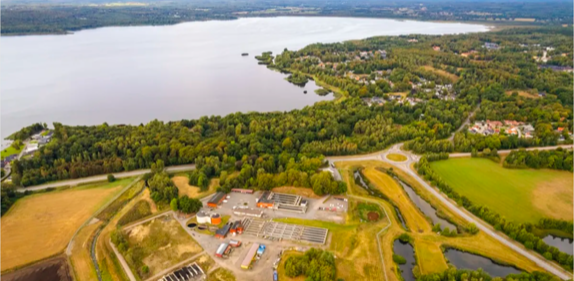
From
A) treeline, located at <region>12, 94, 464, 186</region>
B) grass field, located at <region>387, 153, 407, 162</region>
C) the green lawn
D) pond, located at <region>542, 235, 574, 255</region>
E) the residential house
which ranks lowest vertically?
pond, located at <region>542, 235, 574, 255</region>

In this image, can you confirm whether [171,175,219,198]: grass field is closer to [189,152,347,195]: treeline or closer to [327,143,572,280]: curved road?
[189,152,347,195]: treeline

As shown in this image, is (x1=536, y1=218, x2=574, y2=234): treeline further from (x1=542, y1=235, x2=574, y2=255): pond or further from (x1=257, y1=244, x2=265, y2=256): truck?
(x1=257, y1=244, x2=265, y2=256): truck

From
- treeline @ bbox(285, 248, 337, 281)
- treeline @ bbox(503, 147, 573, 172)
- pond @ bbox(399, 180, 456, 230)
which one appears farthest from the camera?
treeline @ bbox(503, 147, 573, 172)

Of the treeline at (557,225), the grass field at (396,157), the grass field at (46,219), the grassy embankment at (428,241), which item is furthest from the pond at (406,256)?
the grass field at (46,219)

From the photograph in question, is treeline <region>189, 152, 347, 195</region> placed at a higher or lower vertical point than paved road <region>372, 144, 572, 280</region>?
higher

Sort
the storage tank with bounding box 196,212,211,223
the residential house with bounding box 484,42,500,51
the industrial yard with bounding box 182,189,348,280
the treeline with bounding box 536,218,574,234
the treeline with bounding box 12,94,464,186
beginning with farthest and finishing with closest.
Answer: the residential house with bounding box 484,42,500,51, the treeline with bounding box 12,94,464,186, the storage tank with bounding box 196,212,211,223, the treeline with bounding box 536,218,574,234, the industrial yard with bounding box 182,189,348,280

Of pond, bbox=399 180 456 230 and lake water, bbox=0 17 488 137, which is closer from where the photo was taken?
pond, bbox=399 180 456 230

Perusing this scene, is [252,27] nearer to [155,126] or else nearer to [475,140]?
[155,126]

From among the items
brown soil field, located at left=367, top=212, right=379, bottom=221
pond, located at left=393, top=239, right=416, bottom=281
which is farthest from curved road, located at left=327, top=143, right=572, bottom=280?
brown soil field, located at left=367, top=212, right=379, bottom=221
